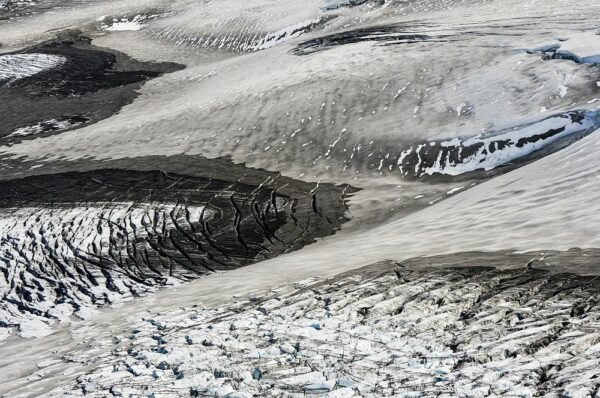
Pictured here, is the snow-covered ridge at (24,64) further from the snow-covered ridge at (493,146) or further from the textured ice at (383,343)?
the textured ice at (383,343)

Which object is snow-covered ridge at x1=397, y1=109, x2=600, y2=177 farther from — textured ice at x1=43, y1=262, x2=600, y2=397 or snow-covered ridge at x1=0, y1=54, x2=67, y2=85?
snow-covered ridge at x1=0, y1=54, x2=67, y2=85

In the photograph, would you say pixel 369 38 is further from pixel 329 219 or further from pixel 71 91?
pixel 71 91

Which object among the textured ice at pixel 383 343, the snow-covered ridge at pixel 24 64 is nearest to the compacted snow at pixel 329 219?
the textured ice at pixel 383 343

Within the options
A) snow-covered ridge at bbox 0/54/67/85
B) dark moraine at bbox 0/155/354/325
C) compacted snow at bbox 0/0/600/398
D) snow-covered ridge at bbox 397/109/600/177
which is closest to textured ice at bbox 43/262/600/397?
compacted snow at bbox 0/0/600/398

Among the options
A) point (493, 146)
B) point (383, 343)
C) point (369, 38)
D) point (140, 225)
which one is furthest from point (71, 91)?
point (383, 343)

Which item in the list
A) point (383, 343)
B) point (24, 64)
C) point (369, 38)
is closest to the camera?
point (383, 343)

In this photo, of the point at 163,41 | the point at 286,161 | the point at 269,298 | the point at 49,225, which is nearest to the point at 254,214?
the point at 286,161
